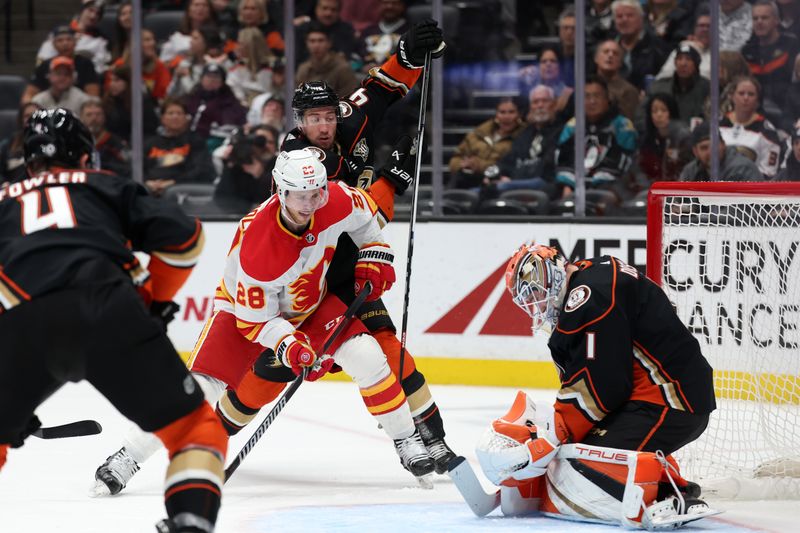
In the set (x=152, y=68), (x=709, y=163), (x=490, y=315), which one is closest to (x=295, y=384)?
(x=490, y=315)

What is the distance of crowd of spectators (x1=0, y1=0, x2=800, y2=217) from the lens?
5703 mm

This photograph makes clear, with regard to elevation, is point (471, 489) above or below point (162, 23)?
below

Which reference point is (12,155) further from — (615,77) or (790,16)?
(790,16)

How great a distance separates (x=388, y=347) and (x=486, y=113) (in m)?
2.54

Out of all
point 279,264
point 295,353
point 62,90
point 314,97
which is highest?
point 314,97

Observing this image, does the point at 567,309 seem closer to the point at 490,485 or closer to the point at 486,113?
the point at 490,485

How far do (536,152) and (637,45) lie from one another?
0.68m

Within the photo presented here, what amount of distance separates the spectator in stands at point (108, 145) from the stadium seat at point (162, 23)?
1.58 ft

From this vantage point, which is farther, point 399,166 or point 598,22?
point 598,22

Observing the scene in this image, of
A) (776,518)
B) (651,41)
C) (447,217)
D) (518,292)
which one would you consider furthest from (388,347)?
(651,41)

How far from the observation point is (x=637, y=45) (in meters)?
6.07

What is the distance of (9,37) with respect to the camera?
7535mm

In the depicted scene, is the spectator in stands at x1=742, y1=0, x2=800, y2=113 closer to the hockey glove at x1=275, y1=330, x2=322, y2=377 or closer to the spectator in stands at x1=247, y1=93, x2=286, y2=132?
the spectator in stands at x1=247, y1=93, x2=286, y2=132

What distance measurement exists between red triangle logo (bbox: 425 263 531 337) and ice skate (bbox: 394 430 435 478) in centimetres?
212
